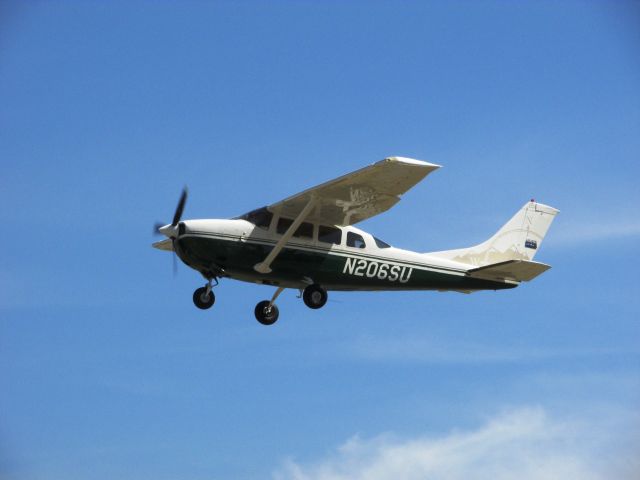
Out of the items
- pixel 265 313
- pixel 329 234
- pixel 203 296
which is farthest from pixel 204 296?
pixel 329 234

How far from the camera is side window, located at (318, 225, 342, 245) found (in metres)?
23.0

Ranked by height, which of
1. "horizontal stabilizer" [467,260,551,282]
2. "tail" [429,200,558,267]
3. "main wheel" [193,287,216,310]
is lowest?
"main wheel" [193,287,216,310]

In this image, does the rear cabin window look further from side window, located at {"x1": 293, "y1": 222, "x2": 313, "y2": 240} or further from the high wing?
the high wing

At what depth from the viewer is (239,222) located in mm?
22391

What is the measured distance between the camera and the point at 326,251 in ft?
75.3

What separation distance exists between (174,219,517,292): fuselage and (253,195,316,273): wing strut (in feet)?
0.43

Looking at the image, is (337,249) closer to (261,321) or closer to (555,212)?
(261,321)

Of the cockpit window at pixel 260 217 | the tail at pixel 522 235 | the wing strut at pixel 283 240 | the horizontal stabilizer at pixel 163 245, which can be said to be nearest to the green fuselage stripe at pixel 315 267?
the wing strut at pixel 283 240

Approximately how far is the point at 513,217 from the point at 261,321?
763 centimetres

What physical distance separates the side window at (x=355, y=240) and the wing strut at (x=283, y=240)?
1.48 meters

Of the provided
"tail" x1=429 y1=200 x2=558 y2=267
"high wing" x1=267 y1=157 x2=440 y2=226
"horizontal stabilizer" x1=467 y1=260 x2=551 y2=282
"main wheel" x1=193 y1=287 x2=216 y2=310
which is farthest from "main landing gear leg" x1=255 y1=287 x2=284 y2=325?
"tail" x1=429 y1=200 x2=558 y2=267

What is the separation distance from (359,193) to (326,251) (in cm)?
172

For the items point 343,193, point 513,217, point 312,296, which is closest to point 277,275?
point 312,296

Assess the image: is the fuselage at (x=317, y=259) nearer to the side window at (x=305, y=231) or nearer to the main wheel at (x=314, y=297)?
the side window at (x=305, y=231)
